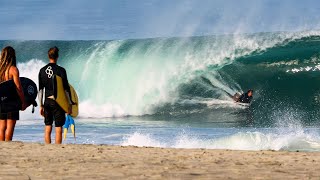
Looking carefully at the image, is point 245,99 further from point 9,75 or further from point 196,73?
point 9,75

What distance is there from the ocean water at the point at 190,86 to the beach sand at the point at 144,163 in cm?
457

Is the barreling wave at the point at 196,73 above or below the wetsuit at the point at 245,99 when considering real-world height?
above

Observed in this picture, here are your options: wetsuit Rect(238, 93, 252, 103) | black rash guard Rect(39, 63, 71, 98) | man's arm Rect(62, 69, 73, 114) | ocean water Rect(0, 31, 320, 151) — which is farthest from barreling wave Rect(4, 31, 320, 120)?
black rash guard Rect(39, 63, 71, 98)

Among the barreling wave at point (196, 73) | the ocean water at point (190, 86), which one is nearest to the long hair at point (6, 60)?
the ocean water at point (190, 86)

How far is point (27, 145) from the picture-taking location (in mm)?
9180

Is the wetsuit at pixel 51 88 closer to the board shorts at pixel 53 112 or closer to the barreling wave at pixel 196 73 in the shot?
the board shorts at pixel 53 112

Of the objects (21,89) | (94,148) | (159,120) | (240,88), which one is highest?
(240,88)

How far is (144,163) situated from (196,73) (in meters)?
18.1

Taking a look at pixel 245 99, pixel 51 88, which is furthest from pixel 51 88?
pixel 245 99

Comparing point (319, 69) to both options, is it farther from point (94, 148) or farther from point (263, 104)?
point (94, 148)

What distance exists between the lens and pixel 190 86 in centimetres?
2430

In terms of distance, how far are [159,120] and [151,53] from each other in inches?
382

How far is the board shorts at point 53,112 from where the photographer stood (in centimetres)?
912

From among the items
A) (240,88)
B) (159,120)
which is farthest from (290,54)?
(159,120)
